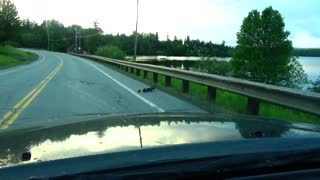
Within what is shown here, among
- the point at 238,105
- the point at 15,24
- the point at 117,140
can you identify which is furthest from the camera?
the point at 15,24

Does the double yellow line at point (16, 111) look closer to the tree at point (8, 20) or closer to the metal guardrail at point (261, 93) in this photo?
the metal guardrail at point (261, 93)

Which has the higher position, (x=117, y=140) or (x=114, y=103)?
(x=117, y=140)

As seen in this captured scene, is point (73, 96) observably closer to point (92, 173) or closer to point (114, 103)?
point (114, 103)

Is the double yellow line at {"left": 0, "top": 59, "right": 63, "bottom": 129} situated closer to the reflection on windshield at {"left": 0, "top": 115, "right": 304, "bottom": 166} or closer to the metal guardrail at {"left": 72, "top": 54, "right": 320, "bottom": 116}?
the metal guardrail at {"left": 72, "top": 54, "right": 320, "bottom": 116}

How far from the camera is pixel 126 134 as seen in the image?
3297 mm

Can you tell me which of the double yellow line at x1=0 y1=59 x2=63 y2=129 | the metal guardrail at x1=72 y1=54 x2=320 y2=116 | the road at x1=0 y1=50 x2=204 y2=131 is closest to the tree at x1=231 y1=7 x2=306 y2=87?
the road at x1=0 y1=50 x2=204 y2=131

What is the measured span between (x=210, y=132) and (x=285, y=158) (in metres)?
0.59

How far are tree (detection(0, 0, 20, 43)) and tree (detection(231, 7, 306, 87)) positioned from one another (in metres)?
40.2

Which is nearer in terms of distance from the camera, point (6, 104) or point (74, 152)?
point (74, 152)

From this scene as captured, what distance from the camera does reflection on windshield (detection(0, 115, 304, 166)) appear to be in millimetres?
2857

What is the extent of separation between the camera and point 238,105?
1491 centimetres

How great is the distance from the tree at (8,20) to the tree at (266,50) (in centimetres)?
4021

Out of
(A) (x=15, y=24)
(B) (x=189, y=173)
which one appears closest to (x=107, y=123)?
(B) (x=189, y=173)

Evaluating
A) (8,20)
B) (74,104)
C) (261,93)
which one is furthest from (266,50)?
(261,93)
